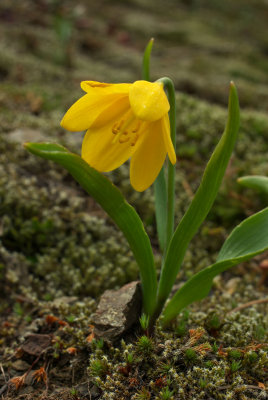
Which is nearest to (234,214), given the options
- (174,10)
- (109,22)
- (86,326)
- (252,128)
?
(252,128)

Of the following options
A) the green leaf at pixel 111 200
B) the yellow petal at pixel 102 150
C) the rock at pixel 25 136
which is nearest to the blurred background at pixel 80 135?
the rock at pixel 25 136

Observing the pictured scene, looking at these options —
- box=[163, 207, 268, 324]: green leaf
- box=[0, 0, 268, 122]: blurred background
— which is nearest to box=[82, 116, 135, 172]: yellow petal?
box=[163, 207, 268, 324]: green leaf

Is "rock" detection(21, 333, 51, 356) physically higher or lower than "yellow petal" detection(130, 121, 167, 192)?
lower

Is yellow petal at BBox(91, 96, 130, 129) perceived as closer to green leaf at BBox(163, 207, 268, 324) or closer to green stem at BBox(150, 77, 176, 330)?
green stem at BBox(150, 77, 176, 330)

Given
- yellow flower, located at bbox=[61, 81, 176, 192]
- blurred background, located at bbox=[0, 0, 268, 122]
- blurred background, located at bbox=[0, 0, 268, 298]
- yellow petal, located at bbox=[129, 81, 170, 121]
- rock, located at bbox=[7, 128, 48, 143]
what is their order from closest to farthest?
yellow petal, located at bbox=[129, 81, 170, 121], yellow flower, located at bbox=[61, 81, 176, 192], blurred background, located at bbox=[0, 0, 268, 298], rock, located at bbox=[7, 128, 48, 143], blurred background, located at bbox=[0, 0, 268, 122]

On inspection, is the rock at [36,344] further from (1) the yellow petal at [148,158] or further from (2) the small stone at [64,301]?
(1) the yellow petal at [148,158]

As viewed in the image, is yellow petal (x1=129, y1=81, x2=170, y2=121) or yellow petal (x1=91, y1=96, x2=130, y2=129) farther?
yellow petal (x1=91, y1=96, x2=130, y2=129)
